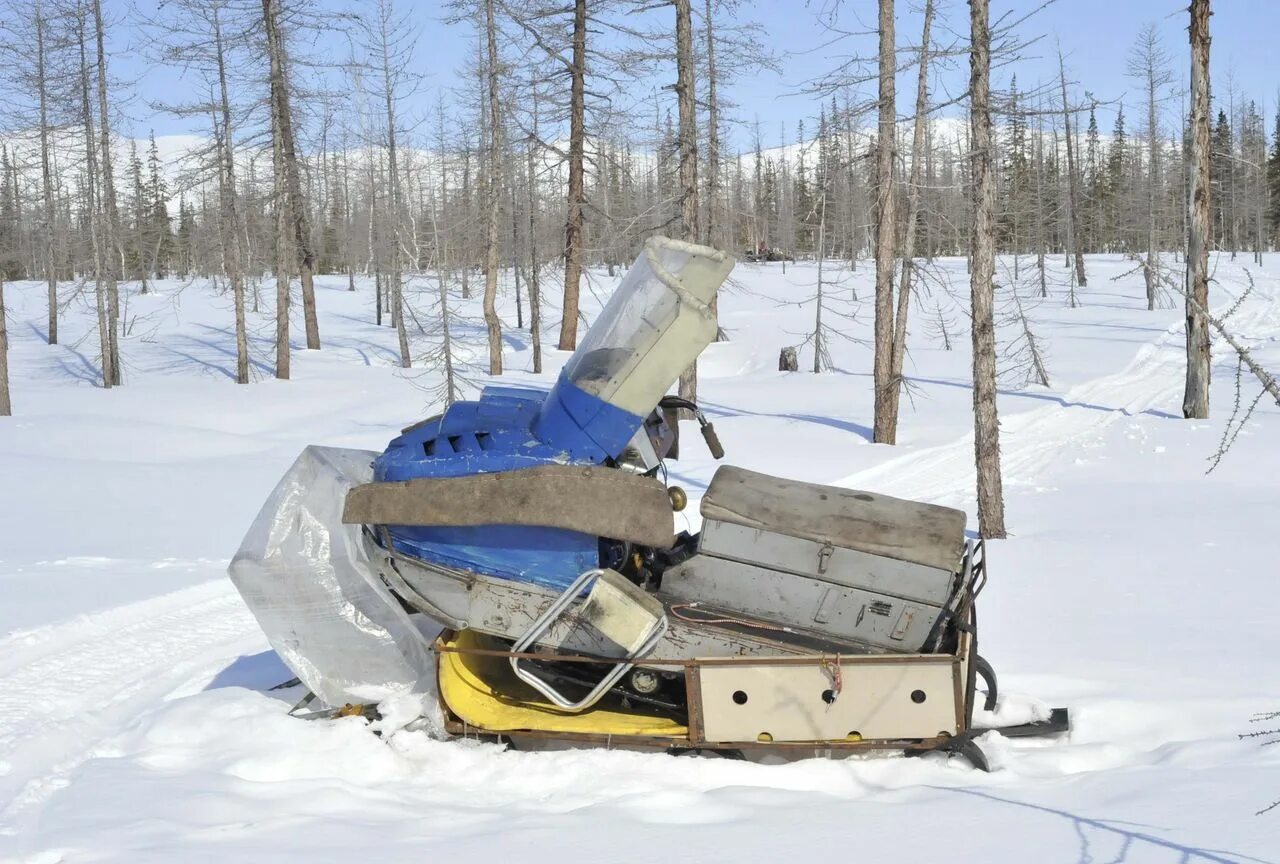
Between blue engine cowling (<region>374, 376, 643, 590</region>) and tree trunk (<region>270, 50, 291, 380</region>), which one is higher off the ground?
tree trunk (<region>270, 50, 291, 380</region>)

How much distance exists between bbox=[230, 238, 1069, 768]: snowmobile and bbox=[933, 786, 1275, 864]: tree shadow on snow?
0.91 metres

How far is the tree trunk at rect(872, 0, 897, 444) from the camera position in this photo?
15.3 m

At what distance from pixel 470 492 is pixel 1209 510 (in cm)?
942

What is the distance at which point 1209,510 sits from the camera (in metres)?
11.5

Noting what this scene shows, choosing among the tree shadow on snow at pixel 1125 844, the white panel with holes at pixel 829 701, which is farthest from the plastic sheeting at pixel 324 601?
the tree shadow on snow at pixel 1125 844

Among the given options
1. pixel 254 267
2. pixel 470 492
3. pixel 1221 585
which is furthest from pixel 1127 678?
pixel 254 267

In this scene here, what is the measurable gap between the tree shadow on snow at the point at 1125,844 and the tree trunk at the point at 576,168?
782 inches

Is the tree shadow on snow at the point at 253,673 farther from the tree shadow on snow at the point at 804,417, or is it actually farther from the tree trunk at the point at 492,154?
the tree trunk at the point at 492,154

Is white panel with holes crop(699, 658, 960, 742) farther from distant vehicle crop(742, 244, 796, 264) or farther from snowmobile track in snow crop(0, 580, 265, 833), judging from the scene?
distant vehicle crop(742, 244, 796, 264)

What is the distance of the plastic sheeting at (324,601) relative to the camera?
576cm

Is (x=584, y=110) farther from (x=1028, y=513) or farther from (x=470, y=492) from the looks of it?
(x=470, y=492)

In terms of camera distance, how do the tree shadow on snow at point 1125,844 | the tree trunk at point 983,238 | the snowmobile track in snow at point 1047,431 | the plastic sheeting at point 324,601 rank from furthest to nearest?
1. the snowmobile track in snow at point 1047,431
2. the tree trunk at point 983,238
3. the plastic sheeting at point 324,601
4. the tree shadow on snow at point 1125,844

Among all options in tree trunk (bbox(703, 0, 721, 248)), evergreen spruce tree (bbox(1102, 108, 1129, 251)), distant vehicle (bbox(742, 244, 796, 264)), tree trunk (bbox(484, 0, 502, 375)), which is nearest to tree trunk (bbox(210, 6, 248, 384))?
tree trunk (bbox(484, 0, 502, 375))

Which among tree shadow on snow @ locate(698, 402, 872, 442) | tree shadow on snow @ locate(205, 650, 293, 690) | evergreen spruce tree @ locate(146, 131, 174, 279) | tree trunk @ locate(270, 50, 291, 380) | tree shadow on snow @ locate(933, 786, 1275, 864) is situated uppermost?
evergreen spruce tree @ locate(146, 131, 174, 279)
